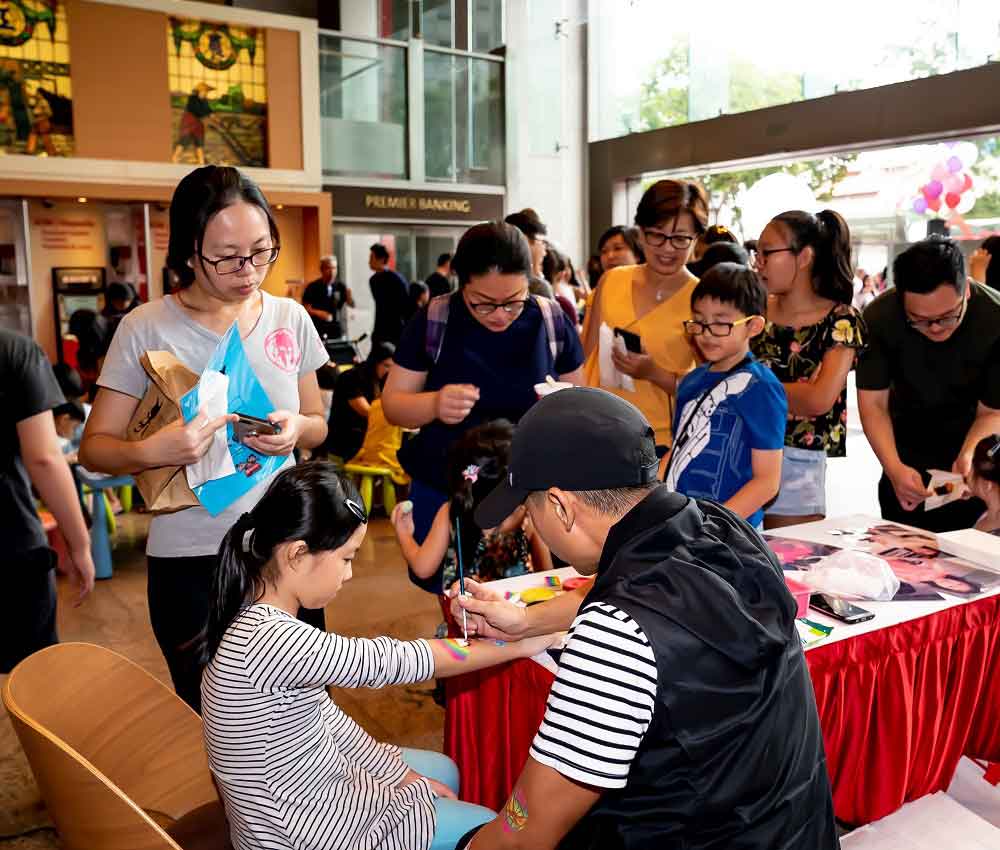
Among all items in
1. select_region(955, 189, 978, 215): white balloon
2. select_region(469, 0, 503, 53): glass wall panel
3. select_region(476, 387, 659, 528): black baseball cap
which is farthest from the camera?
select_region(469, 0, 503, 53): glass wall panel

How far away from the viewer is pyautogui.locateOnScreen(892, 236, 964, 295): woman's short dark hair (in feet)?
8.66

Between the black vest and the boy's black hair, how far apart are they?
4.47 ft

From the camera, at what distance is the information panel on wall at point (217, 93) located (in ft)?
36.0

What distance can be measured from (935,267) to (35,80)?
10.6 metres

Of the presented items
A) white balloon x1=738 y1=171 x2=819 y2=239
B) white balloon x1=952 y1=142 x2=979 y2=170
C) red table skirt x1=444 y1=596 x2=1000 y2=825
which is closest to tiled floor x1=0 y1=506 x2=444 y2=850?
red table skirt x1=444 y1=596 x2=1000 y2=825

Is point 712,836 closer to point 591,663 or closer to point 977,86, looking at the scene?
point 591,663

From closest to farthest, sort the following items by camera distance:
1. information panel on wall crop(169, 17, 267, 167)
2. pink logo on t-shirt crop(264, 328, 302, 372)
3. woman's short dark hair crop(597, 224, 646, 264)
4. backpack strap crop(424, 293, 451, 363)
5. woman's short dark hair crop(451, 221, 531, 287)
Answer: pink logo on t-shirt crop(264, 328, 302, 372), woman's short dark hair crop(451, 221, 531, 287), backpack strap crop(424, 293, 451, 363), woman's short dark hair crop(597, 224, 646, 264), information panel on wall crop(169, 17, 267, 167)

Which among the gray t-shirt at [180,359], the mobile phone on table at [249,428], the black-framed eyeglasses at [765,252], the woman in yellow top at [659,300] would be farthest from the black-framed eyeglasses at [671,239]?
the mobile phone on table at [249,428]

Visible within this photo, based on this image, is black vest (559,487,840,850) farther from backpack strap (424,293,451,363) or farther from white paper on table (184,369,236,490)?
backpack strap (424,293,451,363)

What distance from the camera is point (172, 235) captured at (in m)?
1.83

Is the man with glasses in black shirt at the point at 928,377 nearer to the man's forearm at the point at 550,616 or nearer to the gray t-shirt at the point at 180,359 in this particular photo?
the man's forearm at the point at 550,616

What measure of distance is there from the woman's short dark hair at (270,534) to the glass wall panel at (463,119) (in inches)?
482

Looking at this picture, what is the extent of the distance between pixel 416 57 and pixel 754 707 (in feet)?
43.5

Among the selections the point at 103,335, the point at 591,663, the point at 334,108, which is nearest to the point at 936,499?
the point at 591,663
